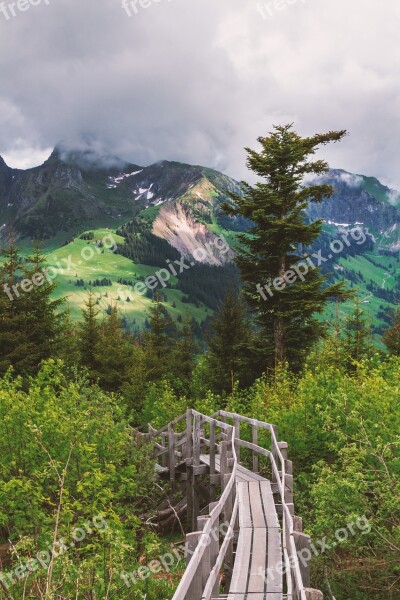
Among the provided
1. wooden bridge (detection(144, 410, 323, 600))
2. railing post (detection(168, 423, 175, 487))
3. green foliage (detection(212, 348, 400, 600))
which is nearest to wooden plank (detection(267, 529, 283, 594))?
wooden bridge (detection(144, 410, 323, 600))

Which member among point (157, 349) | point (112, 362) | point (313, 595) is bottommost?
point (313, 595)

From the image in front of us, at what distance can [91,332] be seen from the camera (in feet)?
119

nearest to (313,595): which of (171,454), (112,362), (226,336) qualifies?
(171,454)

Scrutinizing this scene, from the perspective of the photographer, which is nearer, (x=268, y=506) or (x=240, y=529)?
(x=240, y=529)

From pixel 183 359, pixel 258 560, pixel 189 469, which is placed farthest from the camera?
pixel 183 359

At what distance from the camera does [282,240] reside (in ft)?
88.6

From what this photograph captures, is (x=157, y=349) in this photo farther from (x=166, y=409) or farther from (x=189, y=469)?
(x=189, y=469)

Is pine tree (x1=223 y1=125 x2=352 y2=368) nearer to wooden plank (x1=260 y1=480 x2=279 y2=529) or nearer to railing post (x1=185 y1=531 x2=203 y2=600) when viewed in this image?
wooden plank (x1=260 y1=480 x2=279 y2=529)

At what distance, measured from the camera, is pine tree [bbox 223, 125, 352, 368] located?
26.4 metres

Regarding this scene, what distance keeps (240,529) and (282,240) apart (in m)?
18.7

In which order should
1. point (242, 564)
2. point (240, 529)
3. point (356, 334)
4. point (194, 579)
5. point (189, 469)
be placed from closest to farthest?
point (194, 579) < point (242, 564) < point (240, 529) < point (189, 469) < point (356, 334)

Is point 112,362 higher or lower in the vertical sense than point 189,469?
higher

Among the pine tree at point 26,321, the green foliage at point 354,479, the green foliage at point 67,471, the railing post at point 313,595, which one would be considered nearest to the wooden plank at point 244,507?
the green foliage at point 354,479

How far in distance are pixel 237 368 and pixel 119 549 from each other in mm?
21989
